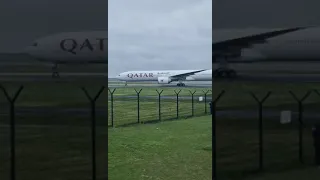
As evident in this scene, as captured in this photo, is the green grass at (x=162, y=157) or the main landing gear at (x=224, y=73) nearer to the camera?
the main landing gear at (x=224, y=73)

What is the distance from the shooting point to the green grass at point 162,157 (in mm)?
1856

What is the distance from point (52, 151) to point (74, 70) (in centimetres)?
42

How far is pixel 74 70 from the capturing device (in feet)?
5.06

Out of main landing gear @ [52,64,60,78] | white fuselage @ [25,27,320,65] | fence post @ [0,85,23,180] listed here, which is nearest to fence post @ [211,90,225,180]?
white fuselage @ [25,27,320,65]

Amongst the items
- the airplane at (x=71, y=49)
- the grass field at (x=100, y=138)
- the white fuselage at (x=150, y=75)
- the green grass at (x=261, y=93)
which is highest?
the airplane at (x=71, y=49)

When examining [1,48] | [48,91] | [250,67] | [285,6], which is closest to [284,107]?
[250,67]

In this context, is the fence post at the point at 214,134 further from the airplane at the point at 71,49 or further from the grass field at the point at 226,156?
the airplane at the point at 71,49

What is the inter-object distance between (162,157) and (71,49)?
95 centimetres

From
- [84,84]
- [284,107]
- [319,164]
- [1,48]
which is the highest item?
[1,48]

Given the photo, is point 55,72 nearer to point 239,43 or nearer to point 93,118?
point 93,118

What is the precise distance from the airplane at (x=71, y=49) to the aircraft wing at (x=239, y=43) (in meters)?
0.53

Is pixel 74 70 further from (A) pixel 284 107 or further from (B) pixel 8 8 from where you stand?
(A) pixel 284 107

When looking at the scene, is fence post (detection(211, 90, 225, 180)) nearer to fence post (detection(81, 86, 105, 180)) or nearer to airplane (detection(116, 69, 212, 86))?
airplane (detection(116, 69, 212, 86))

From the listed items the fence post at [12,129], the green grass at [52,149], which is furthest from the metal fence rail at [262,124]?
the fence post at [12,129]
